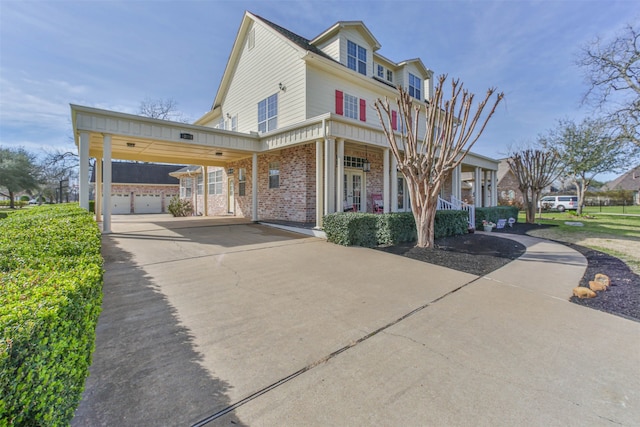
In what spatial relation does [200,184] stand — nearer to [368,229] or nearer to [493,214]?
[368,229]

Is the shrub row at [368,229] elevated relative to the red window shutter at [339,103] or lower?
lower

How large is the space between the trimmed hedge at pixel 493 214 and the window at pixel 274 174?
9334 millimetres

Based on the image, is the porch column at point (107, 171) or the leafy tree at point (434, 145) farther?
the porch column at point (107, 171)

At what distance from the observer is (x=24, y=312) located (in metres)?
1.54

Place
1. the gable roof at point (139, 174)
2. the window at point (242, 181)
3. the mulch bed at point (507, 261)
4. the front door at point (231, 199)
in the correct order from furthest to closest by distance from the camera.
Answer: the gable roof at point (139, 174), the front door at point (231, 199), the window at point (242, 181), the mulch bed at point (507, 261)

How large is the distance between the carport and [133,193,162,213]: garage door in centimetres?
1318

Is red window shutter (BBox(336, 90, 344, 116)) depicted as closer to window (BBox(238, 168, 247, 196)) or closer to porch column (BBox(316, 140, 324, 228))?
porch column (BBox(316, 140, 324, 228))

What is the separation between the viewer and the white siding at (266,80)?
11820 millimetres

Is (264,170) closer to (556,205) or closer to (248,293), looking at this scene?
(248,293)

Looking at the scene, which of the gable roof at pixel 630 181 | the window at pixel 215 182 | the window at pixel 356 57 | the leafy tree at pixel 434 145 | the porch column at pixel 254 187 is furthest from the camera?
the gable roof at pixel 630 181

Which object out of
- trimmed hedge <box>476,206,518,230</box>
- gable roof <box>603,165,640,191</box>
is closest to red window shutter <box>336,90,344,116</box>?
trimmed hedge <box>476,206,518,230</box>

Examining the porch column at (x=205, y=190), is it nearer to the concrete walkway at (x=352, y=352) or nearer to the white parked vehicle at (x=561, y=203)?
the concrete walkway at (x=352, y=352)

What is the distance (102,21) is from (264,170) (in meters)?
7.61

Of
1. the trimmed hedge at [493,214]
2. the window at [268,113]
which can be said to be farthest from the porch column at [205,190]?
the trimmed hedge at [493,214]
